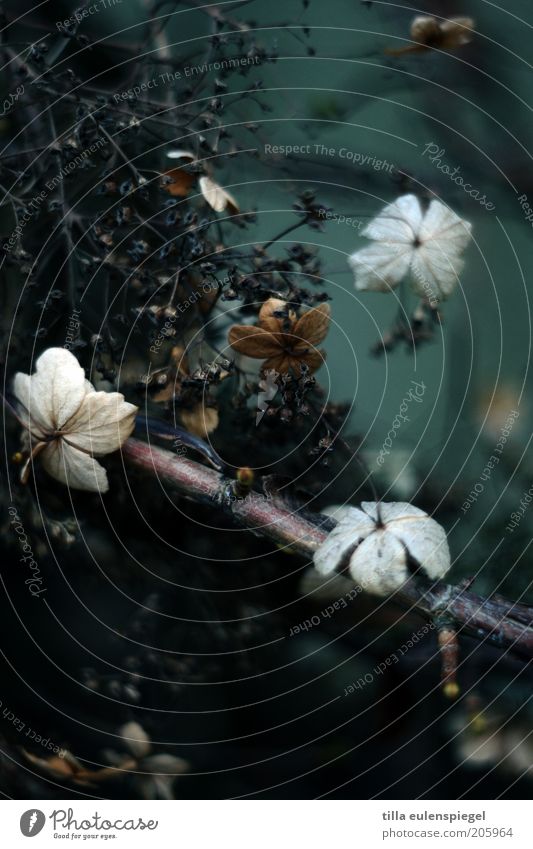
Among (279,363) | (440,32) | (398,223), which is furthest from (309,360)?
(440,32)

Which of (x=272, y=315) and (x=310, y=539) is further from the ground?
(x=272, y=315)

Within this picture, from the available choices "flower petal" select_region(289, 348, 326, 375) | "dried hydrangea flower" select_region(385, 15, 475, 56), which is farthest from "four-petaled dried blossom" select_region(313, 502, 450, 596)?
"dried hydrangea flower" select_region(385, 15, 475, 56)

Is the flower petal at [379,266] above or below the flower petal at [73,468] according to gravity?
above

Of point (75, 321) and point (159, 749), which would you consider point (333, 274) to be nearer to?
point (75, 321)

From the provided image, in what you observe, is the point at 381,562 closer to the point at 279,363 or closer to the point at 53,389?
the point at 279,363

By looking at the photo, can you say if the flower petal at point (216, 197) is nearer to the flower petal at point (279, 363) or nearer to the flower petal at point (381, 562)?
the flower petal at point (279, 363)

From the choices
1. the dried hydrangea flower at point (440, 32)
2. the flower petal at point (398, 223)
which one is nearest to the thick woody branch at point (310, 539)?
the flower petal at point (398, 223)
